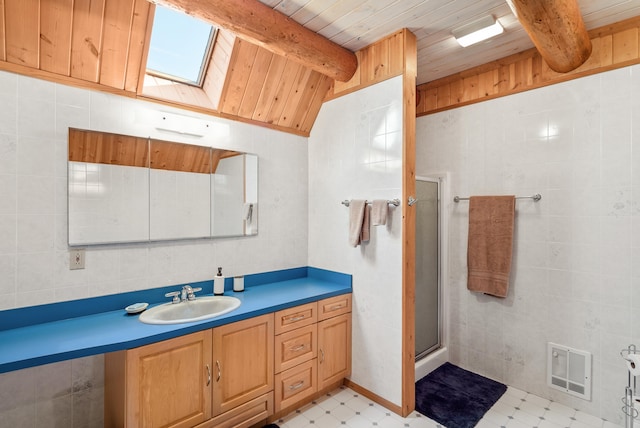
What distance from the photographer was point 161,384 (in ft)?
5.29

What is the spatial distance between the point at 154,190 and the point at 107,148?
14.2 inches

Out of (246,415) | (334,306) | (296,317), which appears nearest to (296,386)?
(246,415)

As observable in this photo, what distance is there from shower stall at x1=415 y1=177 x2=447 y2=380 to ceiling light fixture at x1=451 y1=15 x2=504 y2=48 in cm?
106

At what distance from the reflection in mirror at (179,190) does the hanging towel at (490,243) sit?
2176mm

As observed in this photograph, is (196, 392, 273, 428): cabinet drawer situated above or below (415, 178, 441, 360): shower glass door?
below

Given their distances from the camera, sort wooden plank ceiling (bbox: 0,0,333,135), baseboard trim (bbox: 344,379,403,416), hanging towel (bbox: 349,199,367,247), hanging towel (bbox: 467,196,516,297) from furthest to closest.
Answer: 1. hanging towel (bbox: 467,196,516,297)
2. hanging towel (bbox: 349,199,367,247)
3. baseboard trim (bbox: 344,379,403,416)
4. wooden plank ceiling (bbox: 0,0,333,135)

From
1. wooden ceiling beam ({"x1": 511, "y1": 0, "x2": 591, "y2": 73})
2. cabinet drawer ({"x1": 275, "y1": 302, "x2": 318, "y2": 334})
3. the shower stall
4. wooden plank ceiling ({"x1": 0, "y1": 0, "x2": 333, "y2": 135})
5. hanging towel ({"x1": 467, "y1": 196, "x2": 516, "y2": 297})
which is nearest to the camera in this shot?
wooden ceiling beam ({"x1": 511, "y1": 0, "x2": 591, "y2": 73})

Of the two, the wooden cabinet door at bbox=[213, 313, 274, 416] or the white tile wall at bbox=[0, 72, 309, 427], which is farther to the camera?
the wooden cabinet door at bbox=[213, 313, 274, 416]

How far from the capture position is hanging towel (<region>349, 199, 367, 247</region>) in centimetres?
231

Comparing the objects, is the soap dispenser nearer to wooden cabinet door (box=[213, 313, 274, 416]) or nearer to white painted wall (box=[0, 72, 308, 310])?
white painted wall (box=[0, 72, 308, 310])

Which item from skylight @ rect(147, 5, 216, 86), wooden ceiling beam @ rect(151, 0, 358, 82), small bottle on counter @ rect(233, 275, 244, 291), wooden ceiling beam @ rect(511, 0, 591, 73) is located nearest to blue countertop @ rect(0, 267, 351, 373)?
small bottle on counter @ rect(233, 275, 244, 291)

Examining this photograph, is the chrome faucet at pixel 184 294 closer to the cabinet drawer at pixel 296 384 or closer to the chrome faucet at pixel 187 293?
the chrome faucet at pixel 187 293

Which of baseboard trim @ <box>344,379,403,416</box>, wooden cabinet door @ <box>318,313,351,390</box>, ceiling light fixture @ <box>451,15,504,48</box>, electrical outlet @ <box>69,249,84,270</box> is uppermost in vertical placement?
ceiling light fixture @ <box>451,15,504,48</box>

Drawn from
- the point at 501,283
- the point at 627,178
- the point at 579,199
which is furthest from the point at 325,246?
the point at 627,178
